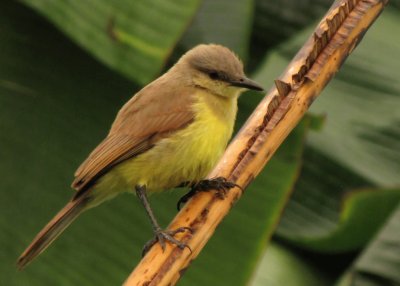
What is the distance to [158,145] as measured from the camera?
3035 millimetres

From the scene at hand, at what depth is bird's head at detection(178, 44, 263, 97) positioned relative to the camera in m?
3.16

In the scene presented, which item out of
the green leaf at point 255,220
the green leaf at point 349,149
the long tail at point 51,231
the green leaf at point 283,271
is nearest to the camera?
the long tail at point 51,231

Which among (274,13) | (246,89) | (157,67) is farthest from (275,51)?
(157,67)

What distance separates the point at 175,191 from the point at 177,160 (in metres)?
0.42

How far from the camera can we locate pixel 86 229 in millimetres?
3324

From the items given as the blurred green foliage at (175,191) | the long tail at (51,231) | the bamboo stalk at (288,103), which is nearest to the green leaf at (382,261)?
the blurred green foliage at (175,191)

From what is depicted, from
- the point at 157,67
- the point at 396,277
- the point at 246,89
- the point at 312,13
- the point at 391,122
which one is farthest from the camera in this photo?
the point at 312,13

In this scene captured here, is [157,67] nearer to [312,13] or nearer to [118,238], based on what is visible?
[118,238]

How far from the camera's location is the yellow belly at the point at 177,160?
3.00 metres

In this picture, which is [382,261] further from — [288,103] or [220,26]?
[288,103]

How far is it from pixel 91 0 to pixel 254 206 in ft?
2.71

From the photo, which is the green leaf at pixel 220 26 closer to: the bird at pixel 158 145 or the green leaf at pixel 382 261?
the bird at pixel 158 145

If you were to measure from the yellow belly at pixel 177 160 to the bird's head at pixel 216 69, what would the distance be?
13 centimetres

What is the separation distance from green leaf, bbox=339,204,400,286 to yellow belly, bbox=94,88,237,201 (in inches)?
30.3
